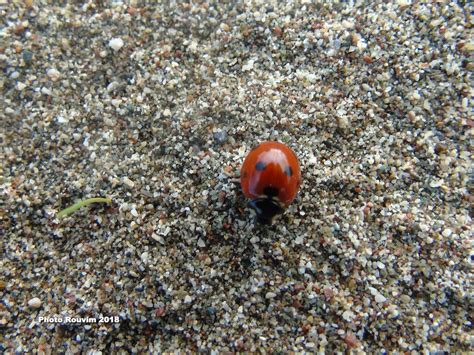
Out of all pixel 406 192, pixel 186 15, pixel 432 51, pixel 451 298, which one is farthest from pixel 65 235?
pixel 432 51

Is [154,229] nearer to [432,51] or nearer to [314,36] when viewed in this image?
[314,36]

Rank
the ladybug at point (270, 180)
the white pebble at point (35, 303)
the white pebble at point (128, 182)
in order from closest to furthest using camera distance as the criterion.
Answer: the ladybug at point (270, 180)
the white pebble at point (35, 303)
the white pebble at point (128, 182)

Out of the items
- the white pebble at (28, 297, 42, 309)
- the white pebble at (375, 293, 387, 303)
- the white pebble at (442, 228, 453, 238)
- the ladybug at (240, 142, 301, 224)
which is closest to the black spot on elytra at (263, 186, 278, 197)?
the ladybug at (240, 142, 301, 224)

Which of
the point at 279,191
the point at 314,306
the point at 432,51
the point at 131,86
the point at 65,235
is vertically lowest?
the point at 314,306

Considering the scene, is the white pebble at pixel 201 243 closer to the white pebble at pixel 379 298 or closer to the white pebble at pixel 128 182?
the white pebble at pixel 128 182

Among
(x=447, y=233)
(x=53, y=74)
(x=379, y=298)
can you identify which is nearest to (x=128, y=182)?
(x=53, y=74)

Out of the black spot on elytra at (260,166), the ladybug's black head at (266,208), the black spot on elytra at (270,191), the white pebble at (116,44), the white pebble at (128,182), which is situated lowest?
the white pebble at (128,182)

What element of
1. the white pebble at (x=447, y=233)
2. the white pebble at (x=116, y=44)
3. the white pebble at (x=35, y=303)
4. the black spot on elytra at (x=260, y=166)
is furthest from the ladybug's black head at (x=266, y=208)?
the white pebble at (x=116, y=44)
